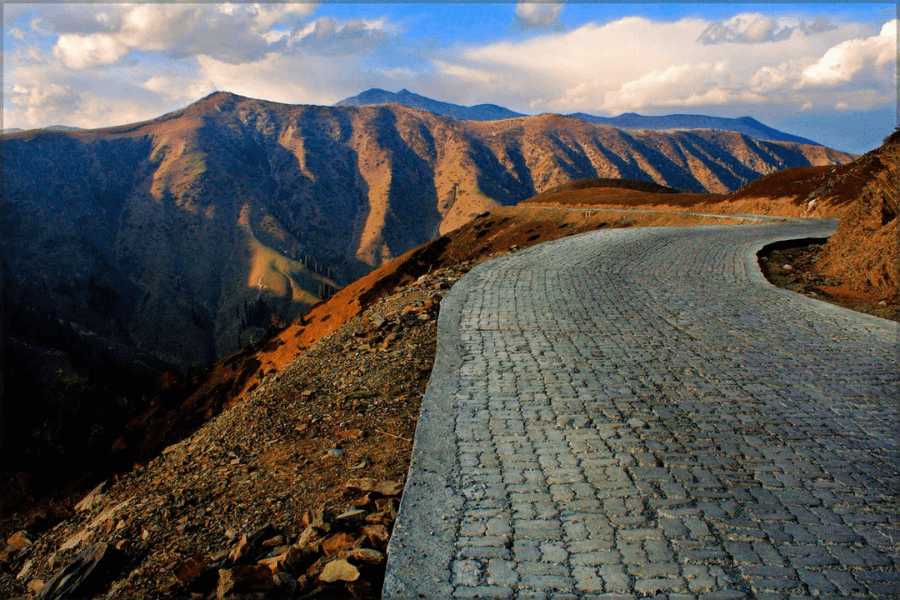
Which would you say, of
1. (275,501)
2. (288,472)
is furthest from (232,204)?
(275,501)

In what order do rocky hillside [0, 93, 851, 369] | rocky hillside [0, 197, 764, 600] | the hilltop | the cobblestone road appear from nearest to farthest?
1. the cobblestone road
2. rocky hillside [0, 197, 764, 600]
3. the hilltop
4. rocky hillside [0, 93, 851, 369]

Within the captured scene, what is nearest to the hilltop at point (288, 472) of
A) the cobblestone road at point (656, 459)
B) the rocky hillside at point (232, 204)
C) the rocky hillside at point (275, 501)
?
the rocky hillside at point (275, 501)

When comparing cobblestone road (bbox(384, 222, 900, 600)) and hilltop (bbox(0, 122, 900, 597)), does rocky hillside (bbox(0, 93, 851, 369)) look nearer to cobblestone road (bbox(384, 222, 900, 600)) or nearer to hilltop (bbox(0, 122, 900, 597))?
hilltop (bbox(0, 122, 900, 597))

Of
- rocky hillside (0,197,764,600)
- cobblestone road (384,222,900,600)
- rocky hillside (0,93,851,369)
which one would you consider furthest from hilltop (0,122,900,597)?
rocky hillside (0,93,851,369)

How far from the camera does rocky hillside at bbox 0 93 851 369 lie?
107 meters

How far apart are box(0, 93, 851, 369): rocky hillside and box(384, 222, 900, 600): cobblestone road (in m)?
72.2

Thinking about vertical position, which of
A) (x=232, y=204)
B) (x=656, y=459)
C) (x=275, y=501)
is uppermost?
(x=656, y=459)

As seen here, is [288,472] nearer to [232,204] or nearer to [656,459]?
[656,459]

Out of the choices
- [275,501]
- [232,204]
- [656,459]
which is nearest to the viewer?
[656,459]

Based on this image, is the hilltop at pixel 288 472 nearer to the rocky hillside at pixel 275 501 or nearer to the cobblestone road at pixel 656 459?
the rocky hillside at pixel 275 501

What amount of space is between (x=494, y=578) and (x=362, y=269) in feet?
456

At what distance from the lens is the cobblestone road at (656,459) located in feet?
10.7

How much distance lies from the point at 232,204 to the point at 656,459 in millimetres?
151808

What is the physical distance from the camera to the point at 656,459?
450 centimetres
